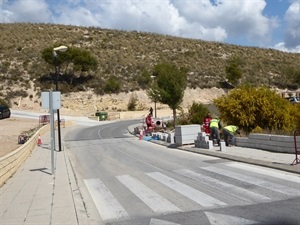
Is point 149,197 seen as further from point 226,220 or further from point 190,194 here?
point 226,220

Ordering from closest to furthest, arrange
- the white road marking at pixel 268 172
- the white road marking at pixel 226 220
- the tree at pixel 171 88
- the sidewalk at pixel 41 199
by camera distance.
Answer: the white road marking at pixel 226 220, the sidewalk at pixel 41 199, the white road marking at pixel 268 172, the tree at pixel 171 88

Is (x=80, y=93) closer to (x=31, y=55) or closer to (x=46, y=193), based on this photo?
(x=31, y=55)

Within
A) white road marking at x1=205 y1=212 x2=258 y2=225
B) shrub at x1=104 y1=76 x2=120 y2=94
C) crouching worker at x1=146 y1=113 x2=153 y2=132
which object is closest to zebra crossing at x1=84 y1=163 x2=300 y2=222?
white road marking at x1=205 y1=212 x2=258 y2=225

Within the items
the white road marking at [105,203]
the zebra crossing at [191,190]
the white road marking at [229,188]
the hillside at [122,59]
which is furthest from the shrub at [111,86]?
the white road marking at [105,203]

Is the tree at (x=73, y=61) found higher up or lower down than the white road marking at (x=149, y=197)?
higher up

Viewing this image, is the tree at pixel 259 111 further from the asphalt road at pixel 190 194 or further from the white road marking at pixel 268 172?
the white road marking at pixel 268 172

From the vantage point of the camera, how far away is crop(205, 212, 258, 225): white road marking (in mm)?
6992

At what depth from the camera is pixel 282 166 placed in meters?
12.2

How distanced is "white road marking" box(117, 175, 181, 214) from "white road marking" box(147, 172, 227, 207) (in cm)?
61

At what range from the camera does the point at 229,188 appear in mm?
10008

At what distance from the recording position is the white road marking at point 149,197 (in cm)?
832

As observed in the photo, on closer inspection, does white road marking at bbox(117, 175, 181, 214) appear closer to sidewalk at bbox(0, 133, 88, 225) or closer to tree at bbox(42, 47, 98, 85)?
sidewalk at bbox(0, 133, 88, 225)

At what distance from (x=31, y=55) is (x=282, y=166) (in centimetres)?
7358

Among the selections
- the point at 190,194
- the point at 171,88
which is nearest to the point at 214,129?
the point at 190,194
